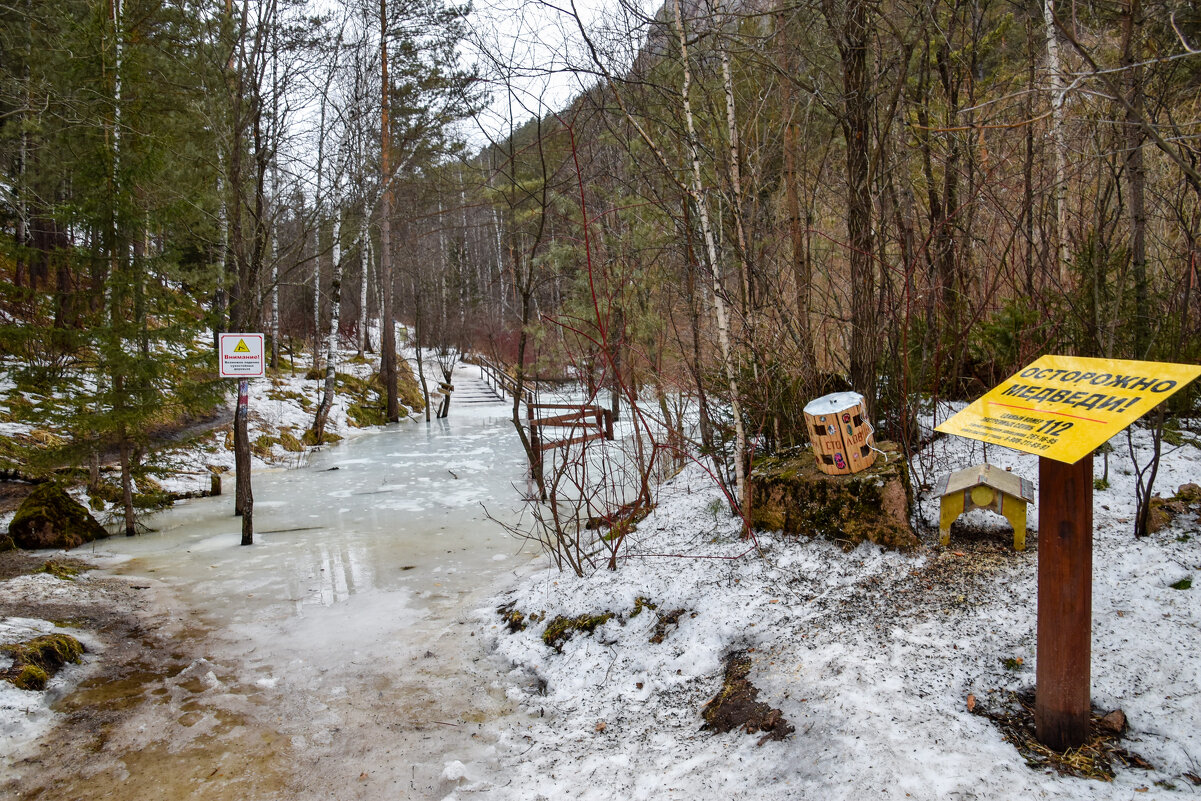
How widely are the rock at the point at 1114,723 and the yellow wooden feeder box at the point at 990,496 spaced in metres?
1.20

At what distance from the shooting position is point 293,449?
12.6 m

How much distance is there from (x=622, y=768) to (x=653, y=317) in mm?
7848

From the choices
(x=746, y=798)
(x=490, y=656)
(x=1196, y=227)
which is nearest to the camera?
(x=746, y=798)

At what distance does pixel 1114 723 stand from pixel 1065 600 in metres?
0.49

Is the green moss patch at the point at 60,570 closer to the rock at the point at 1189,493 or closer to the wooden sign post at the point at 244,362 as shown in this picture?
the wooden sign post at the point at 244,362

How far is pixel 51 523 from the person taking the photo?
6.48m

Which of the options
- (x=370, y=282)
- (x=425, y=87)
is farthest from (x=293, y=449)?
(x=370, y=282)

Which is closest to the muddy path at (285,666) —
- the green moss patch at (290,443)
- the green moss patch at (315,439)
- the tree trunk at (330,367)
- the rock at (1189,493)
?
the rock at (1189,493)

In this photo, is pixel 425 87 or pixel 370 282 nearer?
pixel 425 87

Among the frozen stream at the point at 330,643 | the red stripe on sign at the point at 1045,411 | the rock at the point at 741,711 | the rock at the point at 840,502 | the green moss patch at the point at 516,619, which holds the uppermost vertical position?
the red stripe on sign at the point at 1045,411

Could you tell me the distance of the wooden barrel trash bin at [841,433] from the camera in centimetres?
369

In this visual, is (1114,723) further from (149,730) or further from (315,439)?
(315,439)

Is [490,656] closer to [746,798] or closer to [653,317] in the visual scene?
[746,798]

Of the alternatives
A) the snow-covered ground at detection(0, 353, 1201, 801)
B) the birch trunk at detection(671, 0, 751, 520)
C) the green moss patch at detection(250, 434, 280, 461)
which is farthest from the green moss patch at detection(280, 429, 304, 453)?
the birch trunk at detection(671, 0, 751, 520)
